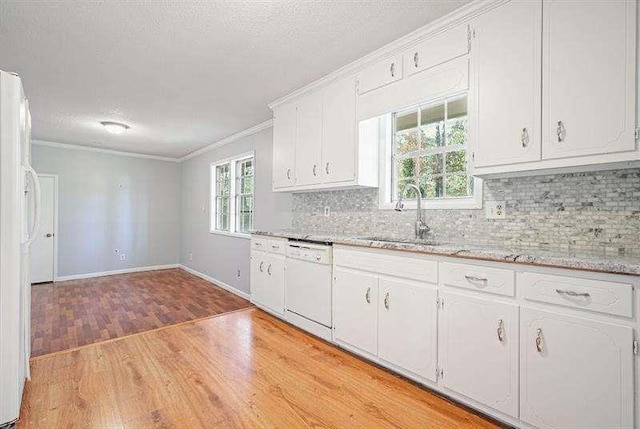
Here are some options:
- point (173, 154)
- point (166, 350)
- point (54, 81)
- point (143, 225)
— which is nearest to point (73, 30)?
point (54, 81)

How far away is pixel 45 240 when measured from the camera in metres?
5.48

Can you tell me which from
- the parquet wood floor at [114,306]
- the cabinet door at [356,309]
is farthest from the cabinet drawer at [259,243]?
the cabinet door at [356,309]

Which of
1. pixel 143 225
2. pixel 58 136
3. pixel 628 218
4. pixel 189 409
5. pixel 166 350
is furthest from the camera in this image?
pixel 143 225

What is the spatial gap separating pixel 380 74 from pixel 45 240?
6328 millimetres

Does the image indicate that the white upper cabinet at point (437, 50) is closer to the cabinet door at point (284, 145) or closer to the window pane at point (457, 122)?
the window pane at point (457, 122)

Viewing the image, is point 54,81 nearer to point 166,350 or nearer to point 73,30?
point 73,30

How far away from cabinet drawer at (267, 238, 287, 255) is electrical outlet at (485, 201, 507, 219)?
1.87 metres

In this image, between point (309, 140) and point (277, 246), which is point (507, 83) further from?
point (277, 246)

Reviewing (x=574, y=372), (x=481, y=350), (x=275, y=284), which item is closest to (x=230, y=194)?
(x=275, y=284)

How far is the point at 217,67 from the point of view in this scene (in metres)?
2.75

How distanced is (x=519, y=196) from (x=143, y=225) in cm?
683

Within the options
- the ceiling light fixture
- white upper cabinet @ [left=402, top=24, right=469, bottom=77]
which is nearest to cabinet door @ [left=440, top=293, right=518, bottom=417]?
white upper cabinet @ [left=402, top=24, right=469, bottom=77]

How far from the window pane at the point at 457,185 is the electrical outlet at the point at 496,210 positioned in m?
0.26

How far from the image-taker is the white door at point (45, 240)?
17.7ft
